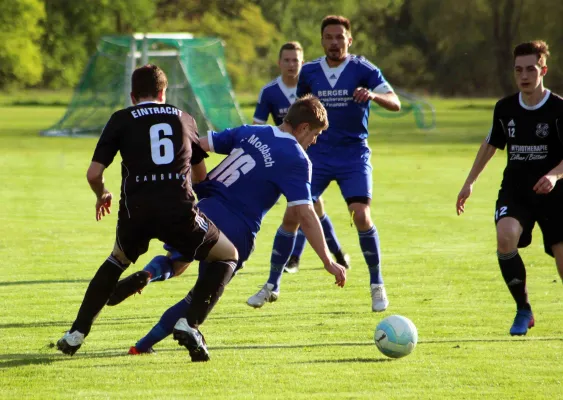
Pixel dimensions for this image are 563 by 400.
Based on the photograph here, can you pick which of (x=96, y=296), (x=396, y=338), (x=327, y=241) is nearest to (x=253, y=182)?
(x=96, y=296)

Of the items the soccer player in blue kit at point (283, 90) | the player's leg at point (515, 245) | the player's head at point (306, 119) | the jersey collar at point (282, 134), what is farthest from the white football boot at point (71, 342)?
the soccer player in blue kit at point (283, 90)

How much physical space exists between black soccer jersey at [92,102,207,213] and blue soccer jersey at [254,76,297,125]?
472 cm

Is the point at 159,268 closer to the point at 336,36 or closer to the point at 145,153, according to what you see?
the point at 145,153

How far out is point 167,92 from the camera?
112 feet

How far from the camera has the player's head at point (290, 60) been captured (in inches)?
434

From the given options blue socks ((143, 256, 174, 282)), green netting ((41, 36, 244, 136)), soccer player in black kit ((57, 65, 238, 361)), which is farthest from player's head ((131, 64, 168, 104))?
green netting ((41, 36, 244, 136))

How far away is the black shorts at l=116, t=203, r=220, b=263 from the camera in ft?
20.6

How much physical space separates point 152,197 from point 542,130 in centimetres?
280

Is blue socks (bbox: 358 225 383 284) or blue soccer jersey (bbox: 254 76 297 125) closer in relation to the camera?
blue socks (bbox: 358 225 383 284)

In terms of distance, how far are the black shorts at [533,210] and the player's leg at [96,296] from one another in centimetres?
260

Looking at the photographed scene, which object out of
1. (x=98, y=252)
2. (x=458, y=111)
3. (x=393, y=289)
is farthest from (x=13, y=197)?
(x=458, y=111)

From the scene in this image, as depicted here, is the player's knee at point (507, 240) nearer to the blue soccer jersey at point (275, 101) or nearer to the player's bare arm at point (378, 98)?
the player's bare arm at point (378, 98)

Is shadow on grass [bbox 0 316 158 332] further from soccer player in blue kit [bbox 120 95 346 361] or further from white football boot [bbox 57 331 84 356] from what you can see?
white football boot [bbox 57 331 84 356]

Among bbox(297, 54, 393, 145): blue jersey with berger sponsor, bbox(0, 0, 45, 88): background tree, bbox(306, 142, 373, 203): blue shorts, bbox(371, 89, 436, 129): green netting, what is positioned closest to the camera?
bbox(306, 142, 373, 203): blue shorts
